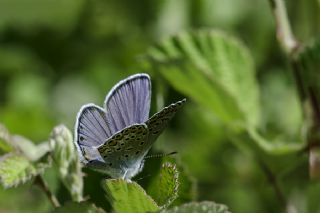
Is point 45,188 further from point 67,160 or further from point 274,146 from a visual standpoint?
point 274,146

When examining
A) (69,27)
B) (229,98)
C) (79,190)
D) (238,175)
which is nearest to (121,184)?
(79,190)

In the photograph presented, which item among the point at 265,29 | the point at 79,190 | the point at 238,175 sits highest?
the point at 79,190

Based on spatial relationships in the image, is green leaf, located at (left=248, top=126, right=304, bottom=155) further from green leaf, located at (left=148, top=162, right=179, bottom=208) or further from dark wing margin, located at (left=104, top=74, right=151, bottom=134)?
green leaf, located at (left=148, top=162, right=179, bottom=208)

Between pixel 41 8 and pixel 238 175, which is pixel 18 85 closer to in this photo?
pixel 41 8

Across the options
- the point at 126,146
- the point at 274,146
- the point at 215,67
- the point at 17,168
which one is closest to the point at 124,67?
the point at 215,67

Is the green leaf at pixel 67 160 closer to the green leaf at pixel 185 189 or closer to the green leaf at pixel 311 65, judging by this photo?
the green leaf at pixel 185 189

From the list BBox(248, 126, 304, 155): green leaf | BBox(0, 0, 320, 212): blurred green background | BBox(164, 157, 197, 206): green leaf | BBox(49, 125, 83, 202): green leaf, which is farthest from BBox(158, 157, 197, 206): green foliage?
BBox(0, 0, 320, 212): blurred green background
